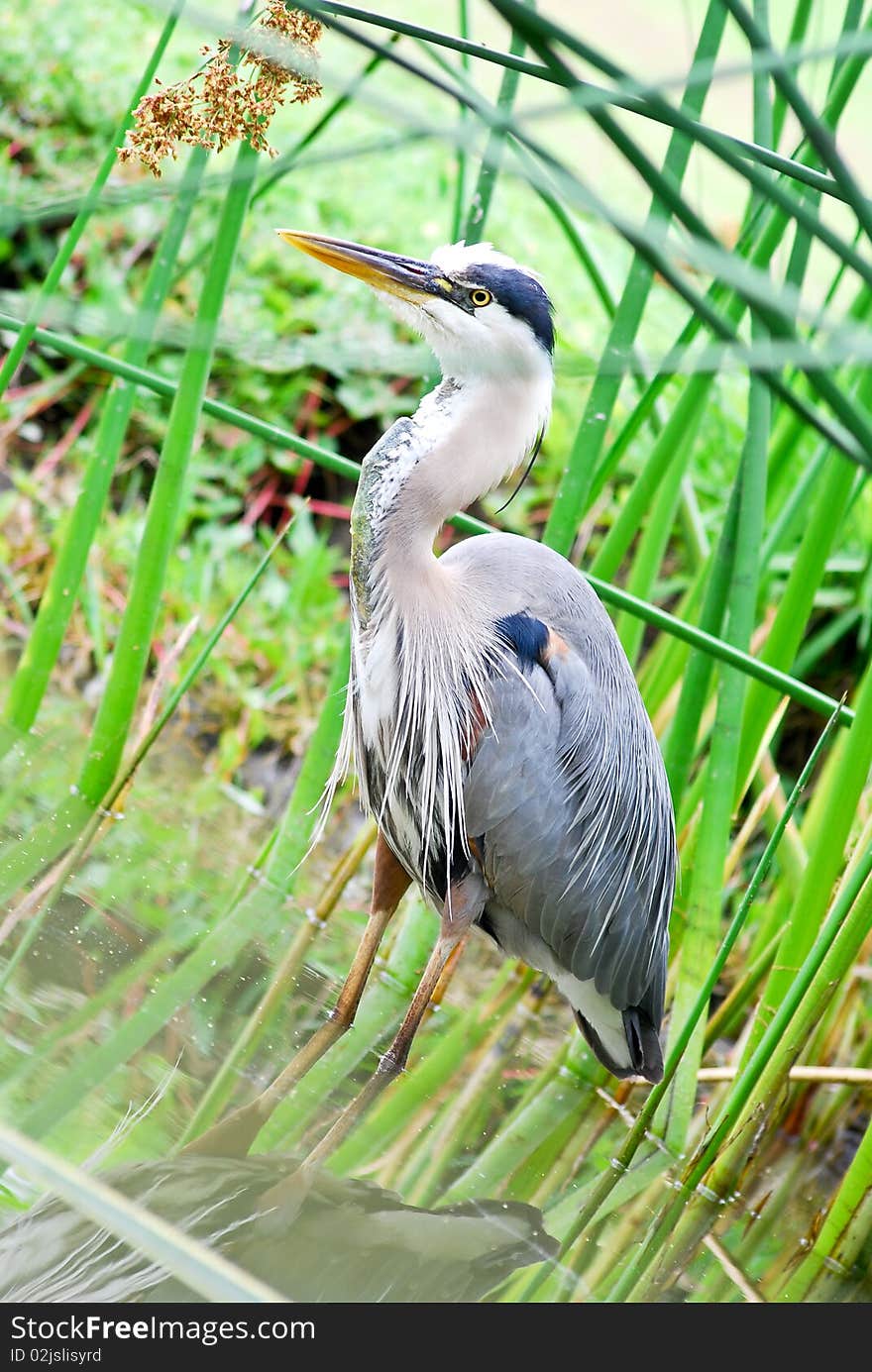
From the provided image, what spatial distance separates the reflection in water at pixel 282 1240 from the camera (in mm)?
1468

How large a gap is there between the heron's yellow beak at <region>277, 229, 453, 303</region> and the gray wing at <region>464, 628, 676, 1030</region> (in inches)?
23.9

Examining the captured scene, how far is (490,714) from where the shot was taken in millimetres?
2225

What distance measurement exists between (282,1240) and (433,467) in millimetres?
1158

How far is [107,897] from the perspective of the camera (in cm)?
246

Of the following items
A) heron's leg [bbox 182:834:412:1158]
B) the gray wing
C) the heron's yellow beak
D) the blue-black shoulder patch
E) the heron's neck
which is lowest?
heron's leg [bbox 182:834:412:1158]

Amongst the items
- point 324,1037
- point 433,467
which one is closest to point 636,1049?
point 324,1037

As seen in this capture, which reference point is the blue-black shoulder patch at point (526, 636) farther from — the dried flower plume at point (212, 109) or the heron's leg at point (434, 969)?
the dried flower plume at point (212, 109)

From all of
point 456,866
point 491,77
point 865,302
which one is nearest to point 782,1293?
point 456,866

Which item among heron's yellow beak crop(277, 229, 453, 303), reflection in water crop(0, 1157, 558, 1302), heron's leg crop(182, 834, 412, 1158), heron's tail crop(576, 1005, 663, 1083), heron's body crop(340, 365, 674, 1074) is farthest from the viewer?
heron's tail crop(576, 1005, 663, 1083)

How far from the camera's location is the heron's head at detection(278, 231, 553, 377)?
2.07 m

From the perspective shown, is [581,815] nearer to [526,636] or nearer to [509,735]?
[509,735]

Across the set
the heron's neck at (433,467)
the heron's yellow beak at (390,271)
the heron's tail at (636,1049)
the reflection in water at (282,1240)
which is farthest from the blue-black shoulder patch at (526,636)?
the reflection in water at (282,1240)

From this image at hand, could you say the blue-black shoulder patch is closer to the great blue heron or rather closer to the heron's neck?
the great blue heron

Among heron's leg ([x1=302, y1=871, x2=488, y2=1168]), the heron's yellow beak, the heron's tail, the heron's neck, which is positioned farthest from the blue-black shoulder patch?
the heron's tail
